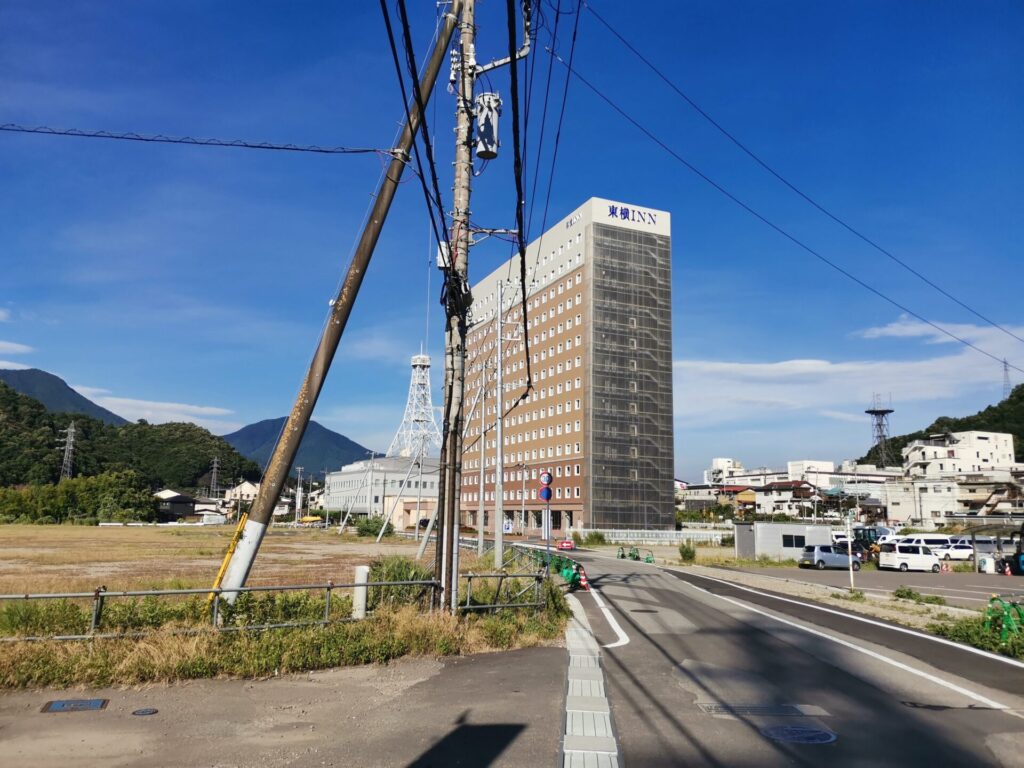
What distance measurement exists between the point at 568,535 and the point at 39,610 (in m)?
66.9

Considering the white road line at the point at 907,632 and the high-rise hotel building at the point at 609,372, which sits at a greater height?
the high-rise hotel building at the point at 609,372

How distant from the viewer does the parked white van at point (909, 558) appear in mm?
38062

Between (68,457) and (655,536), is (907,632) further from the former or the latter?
(68,457)

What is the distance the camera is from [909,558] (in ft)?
127

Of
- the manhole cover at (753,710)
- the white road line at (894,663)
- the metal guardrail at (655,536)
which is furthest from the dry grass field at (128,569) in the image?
the metal guardrail at (655,536)

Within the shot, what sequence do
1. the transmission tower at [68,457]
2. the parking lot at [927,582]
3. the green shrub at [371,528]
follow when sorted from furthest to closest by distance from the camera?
the transmission tower at [68,457], the green shrub at [371,528], the parking lot at [927,582]

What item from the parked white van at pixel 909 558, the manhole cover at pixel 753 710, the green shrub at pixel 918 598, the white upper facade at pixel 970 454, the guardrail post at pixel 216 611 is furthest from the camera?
the white upper facade at pixel 970 454

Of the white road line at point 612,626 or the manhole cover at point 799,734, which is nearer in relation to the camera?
the manhole cover at point 799,734

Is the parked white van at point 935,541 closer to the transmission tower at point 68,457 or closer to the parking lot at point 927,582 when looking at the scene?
the parking lot at point 927,582

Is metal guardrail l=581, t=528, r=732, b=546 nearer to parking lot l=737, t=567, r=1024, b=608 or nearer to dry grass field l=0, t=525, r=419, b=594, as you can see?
parking lot l=737, t=567, r=1024, b=608

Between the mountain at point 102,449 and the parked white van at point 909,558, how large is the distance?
107 meters

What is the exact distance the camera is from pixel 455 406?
13227 millimetres

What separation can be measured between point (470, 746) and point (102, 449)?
18140 centimetres

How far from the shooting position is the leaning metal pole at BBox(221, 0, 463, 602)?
40.1 ft
